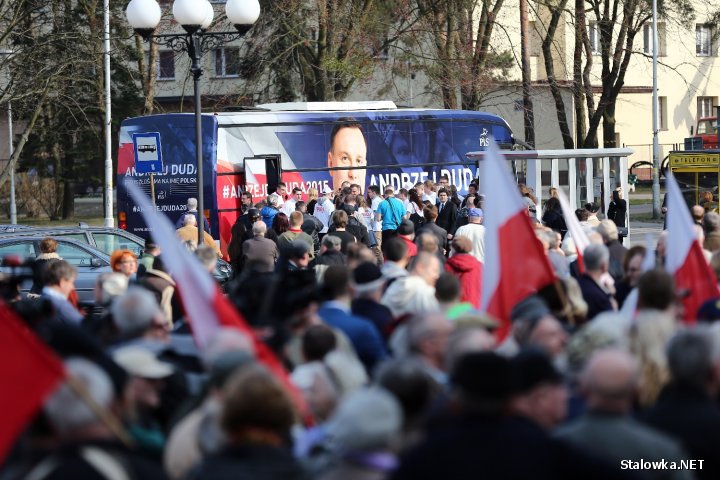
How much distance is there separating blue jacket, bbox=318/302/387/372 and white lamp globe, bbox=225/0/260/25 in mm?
9537

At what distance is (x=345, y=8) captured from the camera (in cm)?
3622

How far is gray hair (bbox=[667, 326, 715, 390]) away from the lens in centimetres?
510

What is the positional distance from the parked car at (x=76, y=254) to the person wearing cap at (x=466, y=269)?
723 centimetres

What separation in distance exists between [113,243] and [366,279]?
11.0 meters

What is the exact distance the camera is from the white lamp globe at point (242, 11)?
16.3 meters

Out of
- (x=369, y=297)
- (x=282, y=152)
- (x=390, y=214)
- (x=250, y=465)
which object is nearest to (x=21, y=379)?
(x=250, y=465)

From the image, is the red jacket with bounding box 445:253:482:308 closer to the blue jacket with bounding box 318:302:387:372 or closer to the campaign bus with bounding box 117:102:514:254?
the blue jacket with bounding box 318:302:387:372

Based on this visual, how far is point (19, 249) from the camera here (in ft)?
57.5

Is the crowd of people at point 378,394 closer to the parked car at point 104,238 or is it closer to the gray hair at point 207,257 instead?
the gray hair at point 207,257

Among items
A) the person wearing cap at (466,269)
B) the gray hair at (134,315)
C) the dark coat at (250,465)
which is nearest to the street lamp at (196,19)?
the person wearing cap at (466,269)

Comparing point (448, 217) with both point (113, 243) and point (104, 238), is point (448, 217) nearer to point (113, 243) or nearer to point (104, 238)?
point (113, 243)

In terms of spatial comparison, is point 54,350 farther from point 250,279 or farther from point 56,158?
point 56,158

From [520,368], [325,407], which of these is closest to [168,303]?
[325,407]

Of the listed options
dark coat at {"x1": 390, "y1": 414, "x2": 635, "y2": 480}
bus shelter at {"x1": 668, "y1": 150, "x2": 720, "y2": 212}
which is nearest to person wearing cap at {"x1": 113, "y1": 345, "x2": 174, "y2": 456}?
dark coat at {"x1": 390, "y1": 414, "x2": 635, "y2": 480}
